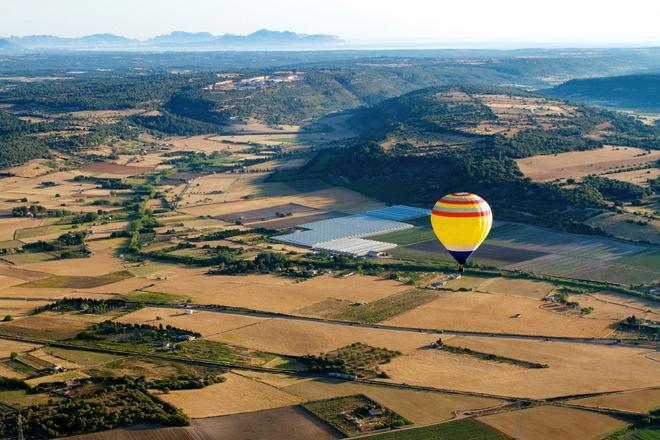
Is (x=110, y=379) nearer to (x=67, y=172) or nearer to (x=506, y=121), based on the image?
(x=67, y=172)

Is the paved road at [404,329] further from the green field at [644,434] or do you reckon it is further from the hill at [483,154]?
the hill at [483,154]

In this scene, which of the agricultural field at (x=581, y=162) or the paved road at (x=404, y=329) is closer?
the paved road at (x=404, y=329)

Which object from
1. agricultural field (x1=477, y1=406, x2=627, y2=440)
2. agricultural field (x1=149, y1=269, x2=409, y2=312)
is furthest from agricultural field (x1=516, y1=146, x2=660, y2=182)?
agricultural field (x1=477, y1=406, x2=627, y2=440)

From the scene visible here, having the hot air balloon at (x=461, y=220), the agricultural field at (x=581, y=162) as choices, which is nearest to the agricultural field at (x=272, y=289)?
the hot air balloon at (x=461, y=220)

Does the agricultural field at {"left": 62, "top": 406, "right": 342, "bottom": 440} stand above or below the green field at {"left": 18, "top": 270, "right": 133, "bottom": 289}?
above

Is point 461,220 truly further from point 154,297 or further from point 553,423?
point 154,297

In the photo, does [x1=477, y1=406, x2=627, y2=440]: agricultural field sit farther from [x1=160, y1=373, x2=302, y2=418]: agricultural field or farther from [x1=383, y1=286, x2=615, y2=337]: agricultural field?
[x1=383, y1=286, x2=615, y2=337]: agricultural field
